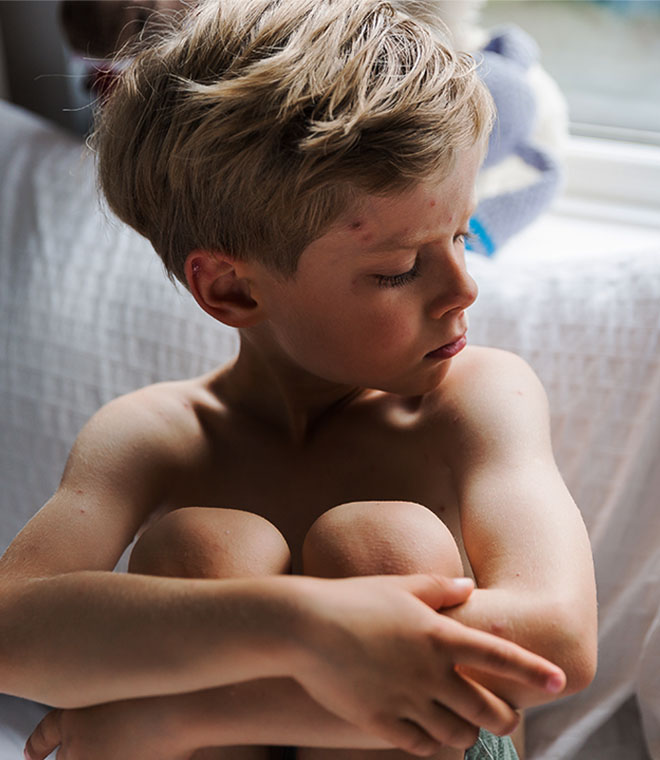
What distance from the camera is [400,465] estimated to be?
913mm

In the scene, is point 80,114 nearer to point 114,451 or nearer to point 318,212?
point 114,451

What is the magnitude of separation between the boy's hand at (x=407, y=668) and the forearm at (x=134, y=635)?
35mm

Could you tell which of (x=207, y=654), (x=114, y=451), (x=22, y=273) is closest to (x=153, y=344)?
(x=22, y=273)

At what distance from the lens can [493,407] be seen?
86cm

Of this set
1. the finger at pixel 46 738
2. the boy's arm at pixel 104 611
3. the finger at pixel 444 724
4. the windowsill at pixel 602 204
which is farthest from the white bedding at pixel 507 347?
the finger at pixel 444 724

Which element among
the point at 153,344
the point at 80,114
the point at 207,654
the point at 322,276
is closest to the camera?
the point at 207,654

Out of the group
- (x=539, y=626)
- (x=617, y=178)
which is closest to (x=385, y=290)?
(x=539, y=626)

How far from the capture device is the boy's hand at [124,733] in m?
0.72

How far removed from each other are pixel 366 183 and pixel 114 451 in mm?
348

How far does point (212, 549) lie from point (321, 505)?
0.61 ft

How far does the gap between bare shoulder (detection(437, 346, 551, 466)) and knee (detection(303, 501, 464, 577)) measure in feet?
0.39

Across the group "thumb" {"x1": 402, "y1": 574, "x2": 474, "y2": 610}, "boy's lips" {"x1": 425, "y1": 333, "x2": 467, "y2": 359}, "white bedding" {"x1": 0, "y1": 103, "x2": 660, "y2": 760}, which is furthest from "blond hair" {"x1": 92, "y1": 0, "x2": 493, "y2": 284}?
"white bedding" {"x1": 0, "y1": 103, "x2": 660, "y2": 760}

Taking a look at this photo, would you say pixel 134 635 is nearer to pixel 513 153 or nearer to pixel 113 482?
pixel 113 482

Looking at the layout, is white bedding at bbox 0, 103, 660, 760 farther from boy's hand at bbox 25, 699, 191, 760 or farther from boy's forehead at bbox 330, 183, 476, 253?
boy's forehead at bbox 330, 183, 476, 253
